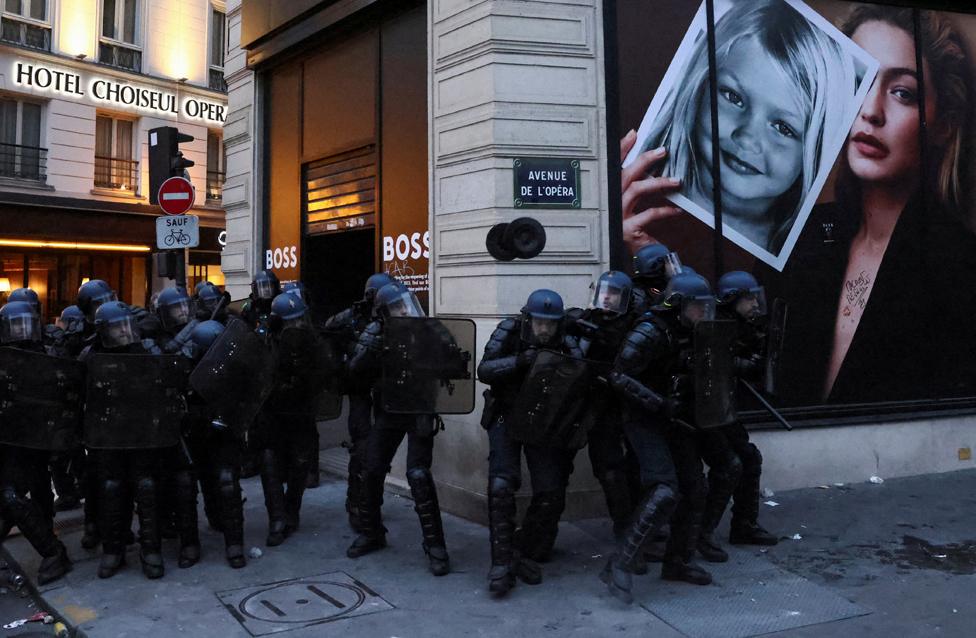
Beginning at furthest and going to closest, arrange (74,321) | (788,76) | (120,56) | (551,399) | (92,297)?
Answer: (120,56) < (788,76) < (74,321) < (92,297) < (551,399)

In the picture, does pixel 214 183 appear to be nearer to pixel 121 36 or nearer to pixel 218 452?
pixel 121 36

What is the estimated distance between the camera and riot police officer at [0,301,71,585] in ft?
16.0

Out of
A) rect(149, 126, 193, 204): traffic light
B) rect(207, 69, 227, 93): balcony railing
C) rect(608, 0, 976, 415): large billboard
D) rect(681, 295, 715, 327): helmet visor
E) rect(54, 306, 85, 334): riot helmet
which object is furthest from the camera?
rect(207, 69, 227, 93): balcony railing

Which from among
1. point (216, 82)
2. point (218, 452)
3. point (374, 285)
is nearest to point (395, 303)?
point (374, 285)

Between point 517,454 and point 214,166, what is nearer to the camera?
point 517,454

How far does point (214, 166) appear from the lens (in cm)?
2067

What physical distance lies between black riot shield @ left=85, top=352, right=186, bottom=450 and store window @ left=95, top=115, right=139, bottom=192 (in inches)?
606

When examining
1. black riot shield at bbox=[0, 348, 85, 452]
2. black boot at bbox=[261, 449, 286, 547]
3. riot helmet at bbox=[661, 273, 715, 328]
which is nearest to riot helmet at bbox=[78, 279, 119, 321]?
black riot shield at bbox=[0, 348, 85, 452]

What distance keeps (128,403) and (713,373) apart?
3.44m

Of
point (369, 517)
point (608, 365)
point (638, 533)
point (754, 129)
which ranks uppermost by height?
point (754, 129)

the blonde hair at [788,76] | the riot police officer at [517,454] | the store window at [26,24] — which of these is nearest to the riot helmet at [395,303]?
the riot police officer at [517,454]

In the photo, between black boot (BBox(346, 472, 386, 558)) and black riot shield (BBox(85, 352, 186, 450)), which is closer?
black riot shield (BBox(85, 352, 186, 450))

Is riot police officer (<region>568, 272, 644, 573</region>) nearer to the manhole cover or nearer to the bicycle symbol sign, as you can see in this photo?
the manhole cover

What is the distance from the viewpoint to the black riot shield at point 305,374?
569 centimetres
